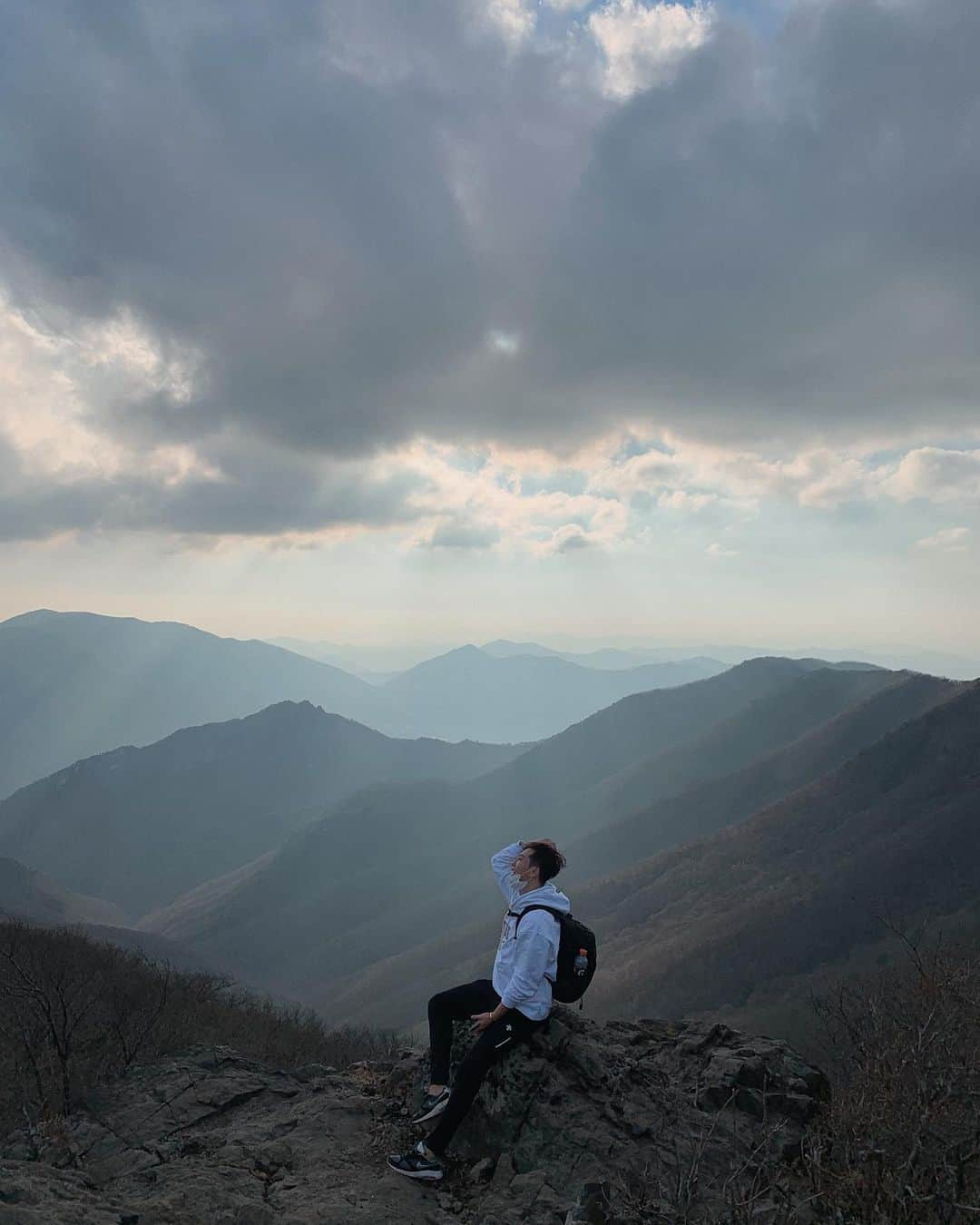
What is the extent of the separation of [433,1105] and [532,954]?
2150 mm

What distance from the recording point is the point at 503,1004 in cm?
695

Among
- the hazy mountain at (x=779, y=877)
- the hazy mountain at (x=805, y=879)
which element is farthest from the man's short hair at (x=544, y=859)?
the hazy mountain at (x=779, y=877)

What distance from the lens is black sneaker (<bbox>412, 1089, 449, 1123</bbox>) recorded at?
24.2ft

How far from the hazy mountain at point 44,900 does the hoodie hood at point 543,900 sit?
4375 inches

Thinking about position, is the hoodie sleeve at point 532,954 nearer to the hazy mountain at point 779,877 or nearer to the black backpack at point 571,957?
the black backpack at point 571,957

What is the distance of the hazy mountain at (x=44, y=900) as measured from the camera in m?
105

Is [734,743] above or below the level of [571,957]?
below

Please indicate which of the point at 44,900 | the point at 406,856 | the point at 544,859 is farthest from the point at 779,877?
the point at 44,900

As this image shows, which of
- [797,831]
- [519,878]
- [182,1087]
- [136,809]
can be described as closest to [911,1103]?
[519,878]

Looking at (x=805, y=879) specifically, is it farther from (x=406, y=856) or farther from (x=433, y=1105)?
Answer: (x=406, y=856)

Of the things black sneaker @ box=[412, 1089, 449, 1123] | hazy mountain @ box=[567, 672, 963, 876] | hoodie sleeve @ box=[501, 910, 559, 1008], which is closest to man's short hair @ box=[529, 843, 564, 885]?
hoodie sleeve @ box=[501, 910, 559, 1008]

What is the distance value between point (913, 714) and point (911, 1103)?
11244 cm

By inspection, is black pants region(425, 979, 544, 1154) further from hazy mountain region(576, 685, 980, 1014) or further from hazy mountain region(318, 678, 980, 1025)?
hazy mountain region(318, 678, 980, 1025)

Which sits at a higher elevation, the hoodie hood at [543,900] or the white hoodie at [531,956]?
the hoodie hood at [543,900]
